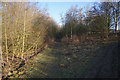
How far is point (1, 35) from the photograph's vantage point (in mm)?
7074

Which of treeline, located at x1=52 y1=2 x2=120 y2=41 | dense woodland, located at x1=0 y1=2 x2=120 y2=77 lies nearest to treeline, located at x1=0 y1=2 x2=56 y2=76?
dense woodland, located at x1=0 y1=2 x2=120 y2=77

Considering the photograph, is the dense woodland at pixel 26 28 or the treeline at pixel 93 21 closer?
the dense woodland at pixel 26 28

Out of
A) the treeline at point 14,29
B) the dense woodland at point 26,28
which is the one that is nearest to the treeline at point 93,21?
the dense woodland at point 26,28

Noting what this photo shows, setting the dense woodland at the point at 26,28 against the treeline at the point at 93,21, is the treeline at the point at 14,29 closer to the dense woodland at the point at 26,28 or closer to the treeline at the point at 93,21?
the dense woodland at the point at 26,28

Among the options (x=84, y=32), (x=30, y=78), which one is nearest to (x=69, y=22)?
(x=84, y=32)

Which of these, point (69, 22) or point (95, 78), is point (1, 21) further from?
point (69, 22)

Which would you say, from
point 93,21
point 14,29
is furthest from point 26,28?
point 93,21

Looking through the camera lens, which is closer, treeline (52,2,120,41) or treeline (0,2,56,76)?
treeline (0,2,56,76)

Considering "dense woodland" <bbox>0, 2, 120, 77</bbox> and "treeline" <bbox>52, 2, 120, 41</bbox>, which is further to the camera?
"treeline" <bbox>52, 2, 120, 41</bbox>

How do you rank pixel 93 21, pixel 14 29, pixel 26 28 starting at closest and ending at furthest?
pixel 14 29, pixel 26 28, pixel 93 21

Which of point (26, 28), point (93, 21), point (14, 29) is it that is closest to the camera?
point (14, 29)

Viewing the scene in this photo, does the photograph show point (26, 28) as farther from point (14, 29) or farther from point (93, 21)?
point (93, 21)

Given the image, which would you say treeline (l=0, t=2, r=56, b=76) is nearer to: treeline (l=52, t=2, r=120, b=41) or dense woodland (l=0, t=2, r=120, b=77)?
dense woodland (l=0, t=2, r=120, b=77)

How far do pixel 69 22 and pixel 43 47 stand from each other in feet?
28.4
